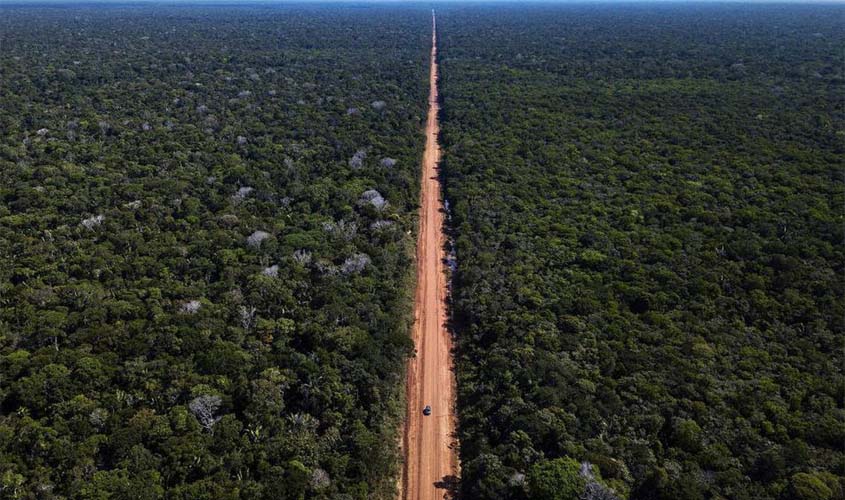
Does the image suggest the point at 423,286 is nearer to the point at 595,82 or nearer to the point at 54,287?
the point at 54,287

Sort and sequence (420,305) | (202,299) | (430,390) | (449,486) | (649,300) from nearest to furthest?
(449,486), (430,390), (202,299), (649,300), (420,305)

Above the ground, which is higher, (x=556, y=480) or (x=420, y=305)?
(x=420, y=305)

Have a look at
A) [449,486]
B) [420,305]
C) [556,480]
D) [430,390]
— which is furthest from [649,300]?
[449,486]

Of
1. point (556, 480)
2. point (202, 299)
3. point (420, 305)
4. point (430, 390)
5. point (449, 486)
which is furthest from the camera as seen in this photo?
point (420, 305)

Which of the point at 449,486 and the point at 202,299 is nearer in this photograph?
the point at 449,486

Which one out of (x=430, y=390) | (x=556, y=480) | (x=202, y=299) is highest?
(x=202, y=299)

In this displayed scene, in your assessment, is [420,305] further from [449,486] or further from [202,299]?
[202,299]

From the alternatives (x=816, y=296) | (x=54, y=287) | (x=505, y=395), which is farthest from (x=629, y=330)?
(x=54, y=287)
